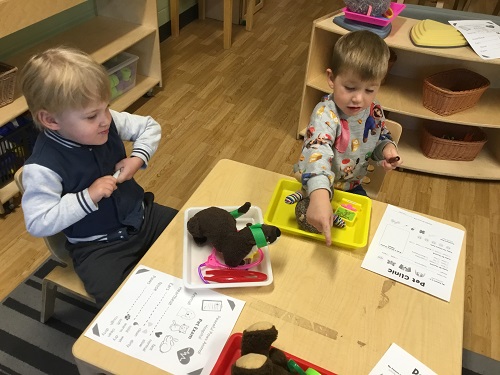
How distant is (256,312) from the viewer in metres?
0.87

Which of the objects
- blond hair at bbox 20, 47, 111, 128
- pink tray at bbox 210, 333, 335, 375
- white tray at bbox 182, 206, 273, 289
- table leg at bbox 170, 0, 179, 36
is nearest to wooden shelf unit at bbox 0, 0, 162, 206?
table leg at bbox 170, 0, 179, 36

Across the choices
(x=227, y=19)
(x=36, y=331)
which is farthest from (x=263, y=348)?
(x=227, y=19)

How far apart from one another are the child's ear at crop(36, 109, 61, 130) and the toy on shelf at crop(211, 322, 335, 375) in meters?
0.63

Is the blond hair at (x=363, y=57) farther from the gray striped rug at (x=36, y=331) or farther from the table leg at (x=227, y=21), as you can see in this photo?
the table leg at (x=227, y=21)

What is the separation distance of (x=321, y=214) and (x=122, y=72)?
1.96 metres

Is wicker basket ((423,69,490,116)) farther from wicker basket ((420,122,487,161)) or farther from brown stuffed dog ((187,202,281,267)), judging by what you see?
brown stuffed dog ((187,202,281,267))

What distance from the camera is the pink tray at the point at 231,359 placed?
0.76 metres

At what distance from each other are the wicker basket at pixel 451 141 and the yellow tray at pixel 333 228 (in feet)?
4.51

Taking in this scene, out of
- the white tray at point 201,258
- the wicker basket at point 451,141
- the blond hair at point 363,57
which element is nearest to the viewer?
the white tray at point 201,258

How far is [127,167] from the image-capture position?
1186 mm

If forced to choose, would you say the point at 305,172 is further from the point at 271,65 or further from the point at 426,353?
the point at 271,65

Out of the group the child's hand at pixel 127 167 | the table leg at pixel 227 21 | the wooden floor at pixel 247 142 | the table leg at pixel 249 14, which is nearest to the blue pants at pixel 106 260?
the child's hand at pixel 127 167

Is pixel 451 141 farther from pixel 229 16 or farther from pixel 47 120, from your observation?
pixel 47 120

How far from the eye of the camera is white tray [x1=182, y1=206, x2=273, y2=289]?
90 centimetres
